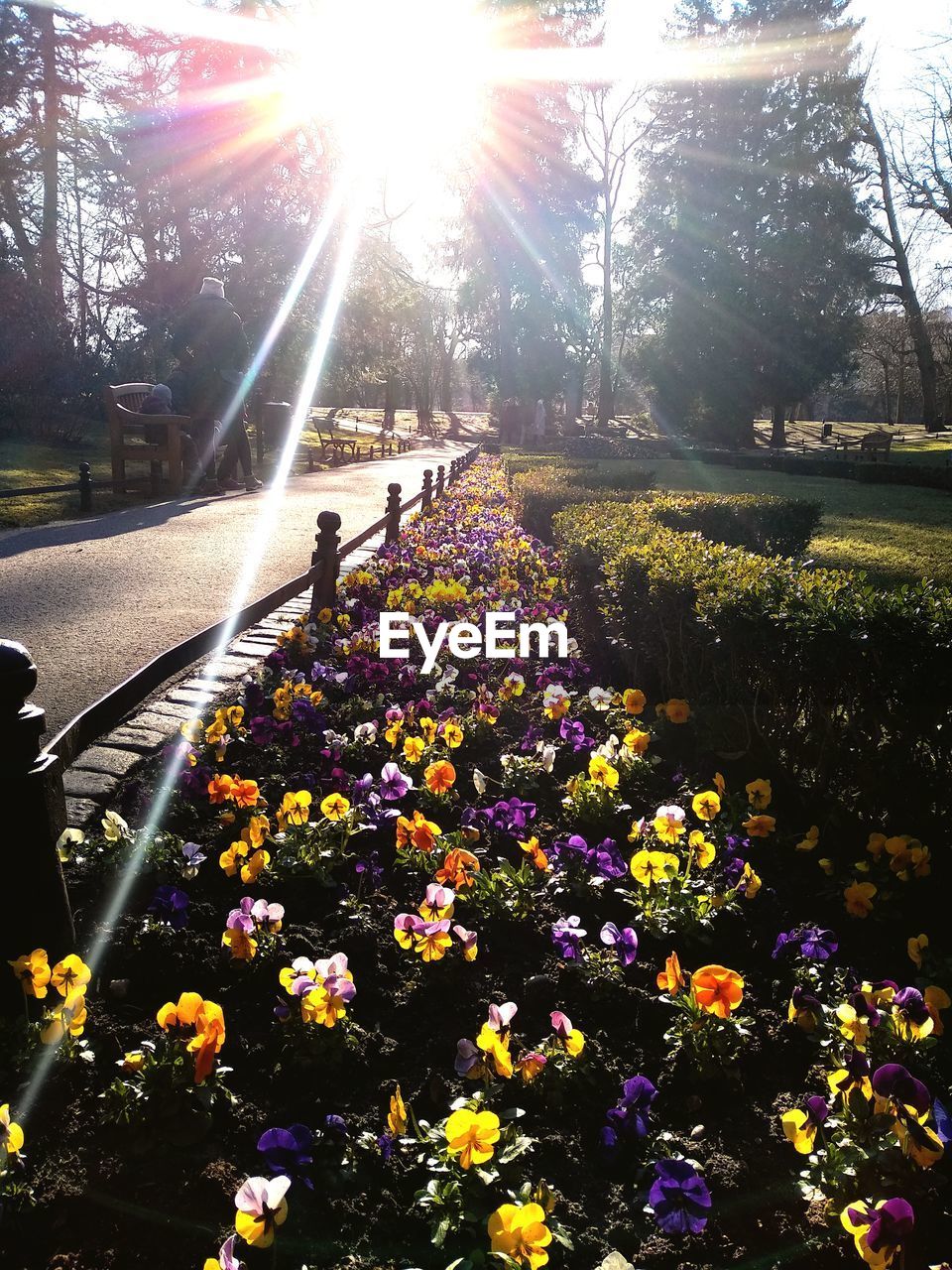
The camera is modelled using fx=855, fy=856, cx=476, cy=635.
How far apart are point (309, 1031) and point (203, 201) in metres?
24.1

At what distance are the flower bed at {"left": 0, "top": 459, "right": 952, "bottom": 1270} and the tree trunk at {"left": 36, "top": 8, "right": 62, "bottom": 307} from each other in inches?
881

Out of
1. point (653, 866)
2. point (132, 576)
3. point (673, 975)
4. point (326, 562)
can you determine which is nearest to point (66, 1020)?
point (673, 975)

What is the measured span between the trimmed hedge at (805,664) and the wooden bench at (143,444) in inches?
345

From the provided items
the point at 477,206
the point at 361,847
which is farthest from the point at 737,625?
the point at 477,206

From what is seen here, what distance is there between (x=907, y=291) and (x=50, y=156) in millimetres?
35177

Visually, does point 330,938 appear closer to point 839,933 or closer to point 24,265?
point 839,933

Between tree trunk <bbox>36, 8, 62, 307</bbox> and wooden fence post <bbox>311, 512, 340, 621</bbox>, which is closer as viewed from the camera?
wooden fence post <bbox>311, 512, 340, 621</bbox>

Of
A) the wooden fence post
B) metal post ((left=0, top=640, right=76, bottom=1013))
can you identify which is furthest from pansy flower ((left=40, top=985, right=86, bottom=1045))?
the wooden fence post

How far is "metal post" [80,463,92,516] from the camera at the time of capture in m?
10.0

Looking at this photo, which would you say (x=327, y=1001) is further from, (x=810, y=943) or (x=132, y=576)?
(x=132, y=576)

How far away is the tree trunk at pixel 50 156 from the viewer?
2123 centimetres

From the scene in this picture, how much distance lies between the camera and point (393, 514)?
8203 mm

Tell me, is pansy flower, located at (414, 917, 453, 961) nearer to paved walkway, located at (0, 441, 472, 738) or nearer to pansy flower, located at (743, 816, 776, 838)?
pansy flower, located at (743, 816, 776, 838)

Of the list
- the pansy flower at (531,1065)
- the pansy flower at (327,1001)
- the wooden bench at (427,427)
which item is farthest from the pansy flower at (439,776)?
the wooden bench at (427,427)
